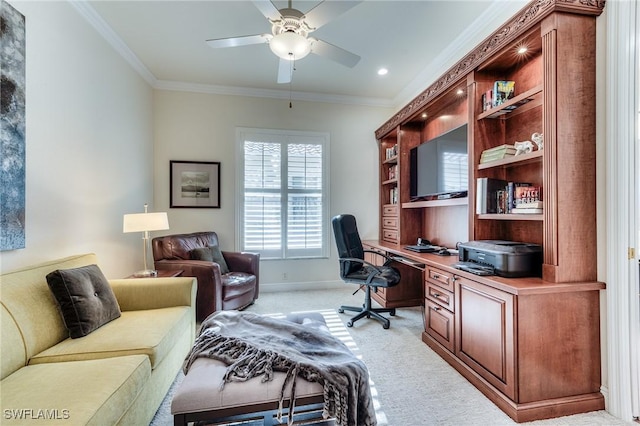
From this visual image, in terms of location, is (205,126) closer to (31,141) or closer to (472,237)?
(31,141)

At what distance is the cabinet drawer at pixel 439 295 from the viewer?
2307 millimetres

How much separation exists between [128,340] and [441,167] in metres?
3.08

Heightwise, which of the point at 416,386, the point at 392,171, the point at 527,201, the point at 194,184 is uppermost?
the point at 392,171

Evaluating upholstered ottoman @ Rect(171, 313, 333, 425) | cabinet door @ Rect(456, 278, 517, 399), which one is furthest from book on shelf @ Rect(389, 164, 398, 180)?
upholstered ottoman @ Rect(171, 313, 333, 425)

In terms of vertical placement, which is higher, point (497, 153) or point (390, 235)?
point (497, 153)

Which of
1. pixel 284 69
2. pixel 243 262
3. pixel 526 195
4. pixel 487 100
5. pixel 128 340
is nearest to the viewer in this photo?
pixel 128 340

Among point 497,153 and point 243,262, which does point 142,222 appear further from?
point 497,153

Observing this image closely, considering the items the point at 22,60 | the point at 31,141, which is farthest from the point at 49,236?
the point at 22,60

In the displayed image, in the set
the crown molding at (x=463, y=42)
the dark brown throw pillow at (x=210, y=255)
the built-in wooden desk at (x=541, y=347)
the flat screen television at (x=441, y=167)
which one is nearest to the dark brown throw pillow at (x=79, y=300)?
the dark brown throw pillow at (x=210, y=255)

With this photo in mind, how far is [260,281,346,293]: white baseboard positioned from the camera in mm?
4391

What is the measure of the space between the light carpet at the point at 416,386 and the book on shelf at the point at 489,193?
4.22 feet

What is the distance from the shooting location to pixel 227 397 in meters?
1.21

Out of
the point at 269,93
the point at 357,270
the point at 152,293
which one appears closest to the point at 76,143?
the point at 152,293

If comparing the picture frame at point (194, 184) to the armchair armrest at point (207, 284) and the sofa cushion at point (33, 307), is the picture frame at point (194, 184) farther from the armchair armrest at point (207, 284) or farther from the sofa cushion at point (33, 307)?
the sofa cushion at point (33, 307)
